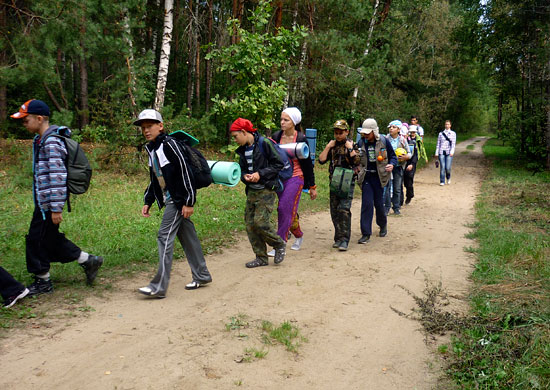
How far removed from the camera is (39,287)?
5.19 m

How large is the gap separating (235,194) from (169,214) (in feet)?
22.7

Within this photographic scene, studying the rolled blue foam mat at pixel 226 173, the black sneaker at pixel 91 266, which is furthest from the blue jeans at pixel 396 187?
the black sneaker at pixel 91 266

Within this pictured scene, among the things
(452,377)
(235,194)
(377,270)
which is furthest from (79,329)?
(235,194)

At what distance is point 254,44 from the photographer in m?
10.9

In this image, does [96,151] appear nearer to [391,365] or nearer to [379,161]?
[379,161]

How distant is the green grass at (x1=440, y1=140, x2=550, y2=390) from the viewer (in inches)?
143

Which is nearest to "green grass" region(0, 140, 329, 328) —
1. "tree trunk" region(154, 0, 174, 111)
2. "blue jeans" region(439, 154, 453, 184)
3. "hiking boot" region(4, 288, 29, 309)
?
"hiking boot" region(4, 288, 29, 309)

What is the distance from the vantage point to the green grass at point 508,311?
11.9 feet

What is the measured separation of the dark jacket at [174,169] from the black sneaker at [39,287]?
5.43 feet

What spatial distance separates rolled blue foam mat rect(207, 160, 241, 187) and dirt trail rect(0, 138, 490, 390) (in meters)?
1.27

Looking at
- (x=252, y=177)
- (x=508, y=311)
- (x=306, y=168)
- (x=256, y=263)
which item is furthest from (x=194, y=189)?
(x=508, y=311)

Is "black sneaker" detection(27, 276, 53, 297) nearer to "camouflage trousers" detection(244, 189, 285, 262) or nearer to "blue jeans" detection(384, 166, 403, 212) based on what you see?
"camouflage trousers" detection(244, 189, 285, 262)

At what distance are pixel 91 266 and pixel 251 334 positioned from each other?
216 cm

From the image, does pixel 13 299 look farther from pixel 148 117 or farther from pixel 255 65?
pixel 255 65
